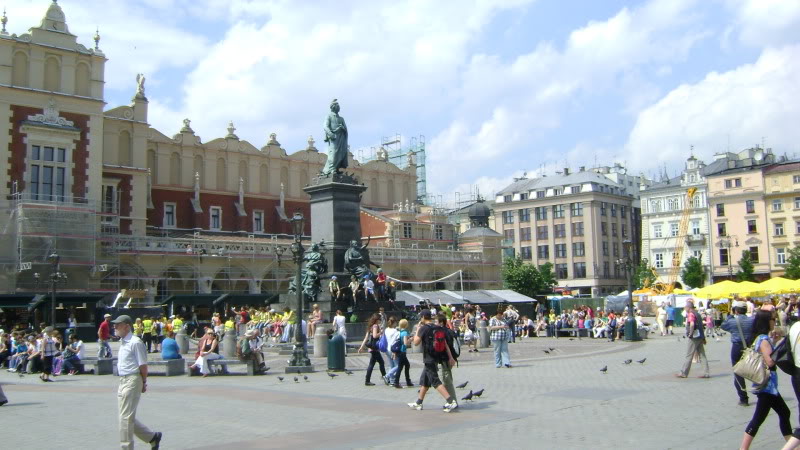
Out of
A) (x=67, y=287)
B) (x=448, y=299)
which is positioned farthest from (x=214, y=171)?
(x=448, y=299)

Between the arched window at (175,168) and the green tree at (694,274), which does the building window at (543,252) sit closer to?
the green tree at (694,274)

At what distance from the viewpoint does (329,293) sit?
29297 millimetres

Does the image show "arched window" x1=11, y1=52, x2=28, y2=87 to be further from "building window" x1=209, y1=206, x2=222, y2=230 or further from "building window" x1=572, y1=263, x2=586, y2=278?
"building window" x1=572, y1=263, x2=586, y2=278

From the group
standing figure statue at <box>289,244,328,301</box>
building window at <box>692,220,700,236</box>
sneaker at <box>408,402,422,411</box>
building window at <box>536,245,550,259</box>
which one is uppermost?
building window at <box>692,220,700,236</box>

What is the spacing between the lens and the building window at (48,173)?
1955 inches

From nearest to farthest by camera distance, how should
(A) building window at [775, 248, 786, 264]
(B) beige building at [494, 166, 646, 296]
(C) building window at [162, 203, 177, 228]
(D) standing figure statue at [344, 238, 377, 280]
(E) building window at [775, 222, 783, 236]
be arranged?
(D) standing figure statue at [344, 238, 377, 280]
(C) building window at [162, 203, 177, 228]
(A) building window at [775, 248, 786, 264]
(E) building window at [775, 222, 783, 236]
(B) beige building at [494, 166, 646, 296]

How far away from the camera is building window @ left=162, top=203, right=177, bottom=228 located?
212 feet

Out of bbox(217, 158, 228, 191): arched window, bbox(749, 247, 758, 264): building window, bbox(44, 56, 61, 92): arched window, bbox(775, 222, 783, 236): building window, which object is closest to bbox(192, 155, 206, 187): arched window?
bbox(217, 158, 228, 191): arched window

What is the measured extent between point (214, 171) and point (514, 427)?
60916 mm

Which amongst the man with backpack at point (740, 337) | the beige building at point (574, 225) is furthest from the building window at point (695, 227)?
the man with backpack at point (740, 337)

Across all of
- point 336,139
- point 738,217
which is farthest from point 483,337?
point 738,217

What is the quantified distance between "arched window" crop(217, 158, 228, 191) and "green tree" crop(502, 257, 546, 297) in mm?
29322

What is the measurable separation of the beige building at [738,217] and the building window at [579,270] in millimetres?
16027

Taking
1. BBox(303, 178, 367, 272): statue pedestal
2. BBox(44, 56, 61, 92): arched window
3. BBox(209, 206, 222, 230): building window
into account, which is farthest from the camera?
BBox(209, 206, 222, 230): building window
